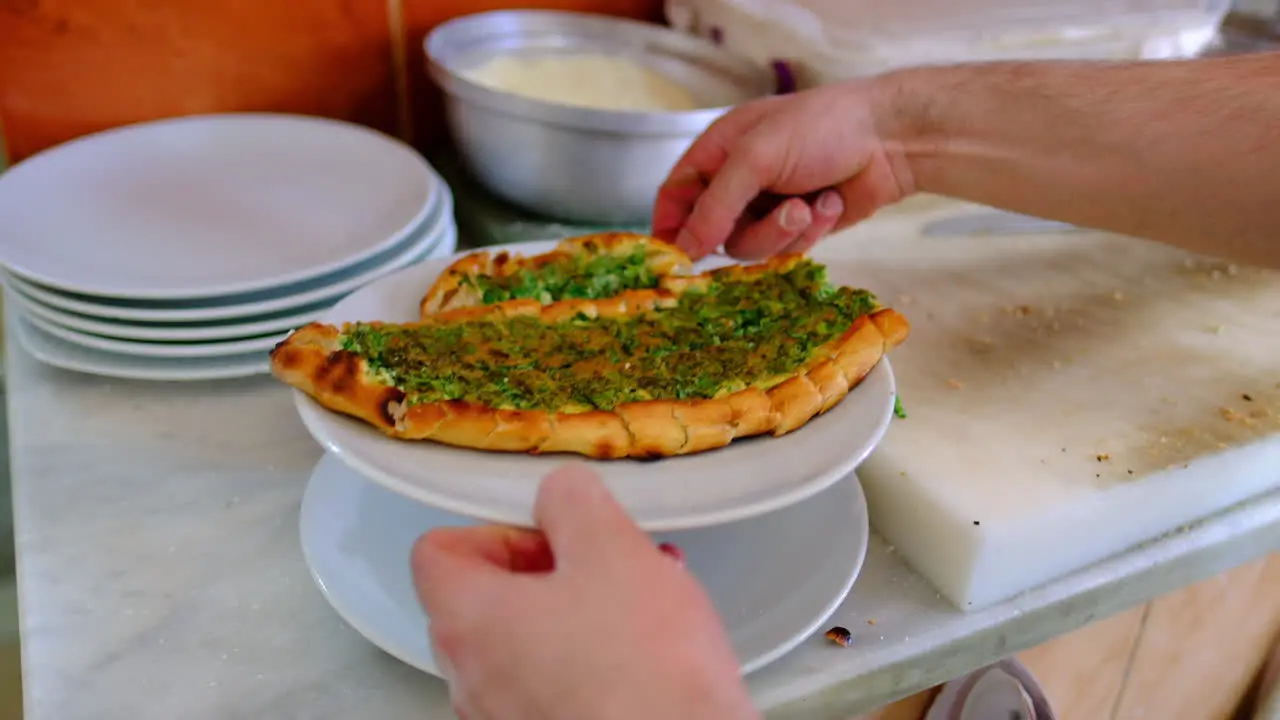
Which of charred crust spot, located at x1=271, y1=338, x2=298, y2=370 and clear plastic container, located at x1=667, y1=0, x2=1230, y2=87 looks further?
clear plastic container, located at x1=667, y1=0, x2=1230, y2=87

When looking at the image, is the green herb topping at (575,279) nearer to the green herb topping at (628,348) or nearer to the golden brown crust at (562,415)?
the green herb topping at (628,348)

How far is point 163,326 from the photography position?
0.72 metres

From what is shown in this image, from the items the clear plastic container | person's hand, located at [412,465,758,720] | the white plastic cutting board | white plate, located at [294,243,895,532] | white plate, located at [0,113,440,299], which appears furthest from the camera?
the clear plastic container

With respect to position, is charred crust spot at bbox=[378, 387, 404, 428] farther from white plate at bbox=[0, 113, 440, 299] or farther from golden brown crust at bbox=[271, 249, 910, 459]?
white plate at bbox=[0, 113, 440, 299]

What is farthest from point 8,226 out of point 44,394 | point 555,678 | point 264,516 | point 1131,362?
point 1131,362

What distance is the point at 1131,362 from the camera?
0.80 metres

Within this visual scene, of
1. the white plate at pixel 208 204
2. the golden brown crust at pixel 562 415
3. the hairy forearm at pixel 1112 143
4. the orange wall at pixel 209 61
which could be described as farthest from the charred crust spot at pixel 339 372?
the orange wall at pixel 209 61

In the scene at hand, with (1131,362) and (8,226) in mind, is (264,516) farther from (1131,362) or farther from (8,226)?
(1131,362)

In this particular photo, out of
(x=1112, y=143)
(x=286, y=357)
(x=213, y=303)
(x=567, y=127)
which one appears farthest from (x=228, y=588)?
(x=1112, y=143)

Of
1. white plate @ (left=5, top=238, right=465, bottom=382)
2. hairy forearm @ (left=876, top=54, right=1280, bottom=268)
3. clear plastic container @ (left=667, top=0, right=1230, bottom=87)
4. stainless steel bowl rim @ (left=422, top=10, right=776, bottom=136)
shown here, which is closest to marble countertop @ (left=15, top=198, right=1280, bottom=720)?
white plate @ (left=5, top=238, right=465, bottom=382)

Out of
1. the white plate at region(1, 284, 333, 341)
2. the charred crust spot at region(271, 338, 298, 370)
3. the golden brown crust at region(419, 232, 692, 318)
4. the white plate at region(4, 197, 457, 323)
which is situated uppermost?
the charred crust spot at region(271, 338, 298, 370)

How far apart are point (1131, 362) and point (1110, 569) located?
0.23 meters

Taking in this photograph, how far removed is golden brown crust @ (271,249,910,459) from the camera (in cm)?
51

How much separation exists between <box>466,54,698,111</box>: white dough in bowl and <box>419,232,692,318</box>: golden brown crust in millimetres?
331
